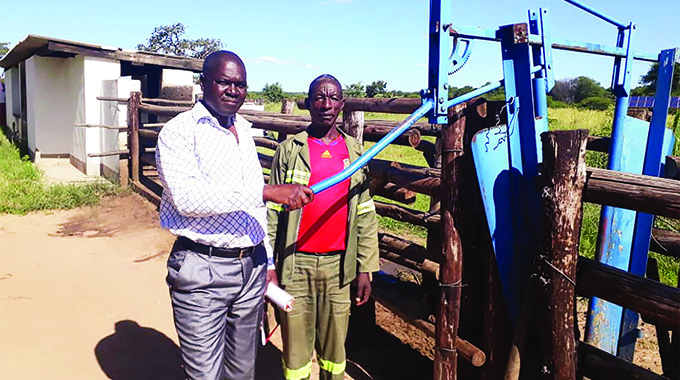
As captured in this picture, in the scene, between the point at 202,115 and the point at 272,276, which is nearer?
the point at 202,115

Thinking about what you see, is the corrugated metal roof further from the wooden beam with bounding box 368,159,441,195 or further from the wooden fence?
the wooden beam with bounding box 368,159,441,195

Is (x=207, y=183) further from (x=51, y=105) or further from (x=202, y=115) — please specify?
(x=51, y=105)

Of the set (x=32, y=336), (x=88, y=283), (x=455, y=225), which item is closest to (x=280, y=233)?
(x=455, y=225)

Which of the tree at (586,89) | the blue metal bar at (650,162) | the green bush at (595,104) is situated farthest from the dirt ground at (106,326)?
the tree at (586,89)

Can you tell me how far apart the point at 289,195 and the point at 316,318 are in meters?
0.99

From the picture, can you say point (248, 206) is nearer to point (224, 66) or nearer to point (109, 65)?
point (224, 66)

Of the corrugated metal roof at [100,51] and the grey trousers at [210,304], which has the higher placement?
the corrugated metal roof at [100,51]

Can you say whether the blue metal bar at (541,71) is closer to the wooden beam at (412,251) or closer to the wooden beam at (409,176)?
the wooden beam at (409,176)

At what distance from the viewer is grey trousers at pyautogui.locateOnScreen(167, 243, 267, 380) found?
7.89 feet

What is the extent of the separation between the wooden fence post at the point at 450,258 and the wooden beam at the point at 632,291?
61cm

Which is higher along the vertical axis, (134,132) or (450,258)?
(134,132)

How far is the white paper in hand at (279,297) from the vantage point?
2641 millimetres

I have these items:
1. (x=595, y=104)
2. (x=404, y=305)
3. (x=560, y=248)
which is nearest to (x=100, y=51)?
(x=404, y=305)

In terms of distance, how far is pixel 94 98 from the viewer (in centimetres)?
1029
